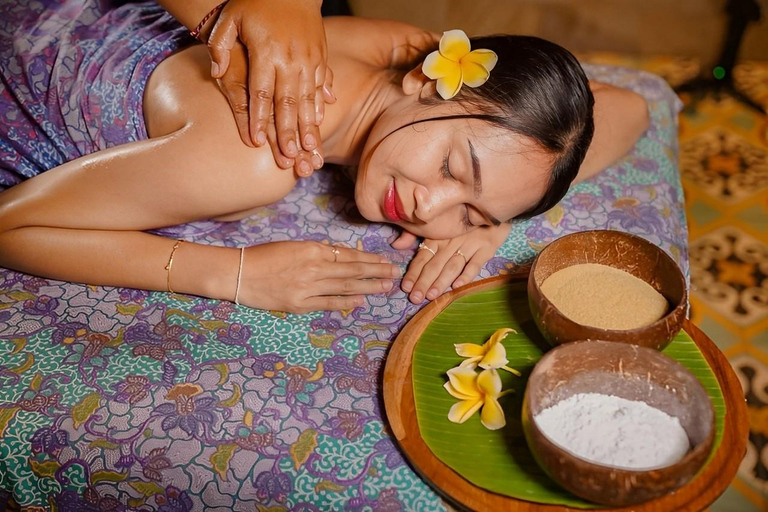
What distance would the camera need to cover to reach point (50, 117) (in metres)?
1.69

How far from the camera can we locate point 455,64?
136cm

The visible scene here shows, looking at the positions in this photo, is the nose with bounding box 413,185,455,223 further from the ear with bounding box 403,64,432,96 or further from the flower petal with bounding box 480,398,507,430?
the flower petal with bounding box 480,398,507,430

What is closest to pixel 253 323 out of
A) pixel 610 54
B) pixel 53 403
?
pixel 53 403

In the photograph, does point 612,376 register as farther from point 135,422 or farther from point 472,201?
point 135,422

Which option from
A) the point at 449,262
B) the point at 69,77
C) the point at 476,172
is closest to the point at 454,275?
the point at 449,262

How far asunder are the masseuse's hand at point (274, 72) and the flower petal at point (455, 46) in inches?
10.0

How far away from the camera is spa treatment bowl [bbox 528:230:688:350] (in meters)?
1.12

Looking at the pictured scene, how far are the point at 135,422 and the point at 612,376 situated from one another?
2.83 feet

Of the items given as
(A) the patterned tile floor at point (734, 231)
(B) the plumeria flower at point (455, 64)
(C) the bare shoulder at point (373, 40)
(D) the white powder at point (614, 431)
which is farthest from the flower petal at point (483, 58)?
(A) the patterned tile floor at point (734, 231)

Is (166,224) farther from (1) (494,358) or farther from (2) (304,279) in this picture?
(1) (494,358)

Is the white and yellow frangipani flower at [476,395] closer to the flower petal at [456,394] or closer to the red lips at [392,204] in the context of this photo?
the flower petal at [456,394]

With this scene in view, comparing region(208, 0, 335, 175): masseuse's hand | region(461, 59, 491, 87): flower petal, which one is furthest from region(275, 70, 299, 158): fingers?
region(461, 59, 491, 87): flower petal

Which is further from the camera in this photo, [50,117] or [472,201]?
[50,117]

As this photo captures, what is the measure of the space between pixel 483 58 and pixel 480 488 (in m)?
0.80
